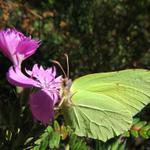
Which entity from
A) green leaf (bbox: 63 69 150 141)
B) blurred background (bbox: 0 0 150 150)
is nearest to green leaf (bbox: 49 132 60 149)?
green leaf (bbox: 63 69 150 141)

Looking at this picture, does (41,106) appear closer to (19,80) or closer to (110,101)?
(19,80)

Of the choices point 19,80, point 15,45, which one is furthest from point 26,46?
point 19,80

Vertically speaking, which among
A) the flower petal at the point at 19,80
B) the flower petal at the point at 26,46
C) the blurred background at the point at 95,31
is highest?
the flower petal at the point at 26,46

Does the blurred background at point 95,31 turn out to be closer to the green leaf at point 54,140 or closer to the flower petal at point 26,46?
the green leaf at point 54,140

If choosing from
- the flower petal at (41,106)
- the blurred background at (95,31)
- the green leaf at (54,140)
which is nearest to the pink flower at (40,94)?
the flower petal at (41,106)

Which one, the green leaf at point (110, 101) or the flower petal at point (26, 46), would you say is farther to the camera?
the green leaf at point (110, 101)

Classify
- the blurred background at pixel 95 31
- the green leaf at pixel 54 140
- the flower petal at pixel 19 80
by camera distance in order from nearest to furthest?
the flower petal at pixel 19 80
the green leaf at pixel 54 140
the blurred background at pixel 95 31

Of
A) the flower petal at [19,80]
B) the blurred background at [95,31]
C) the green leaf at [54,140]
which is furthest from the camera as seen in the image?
the blurred background at [95,31]
